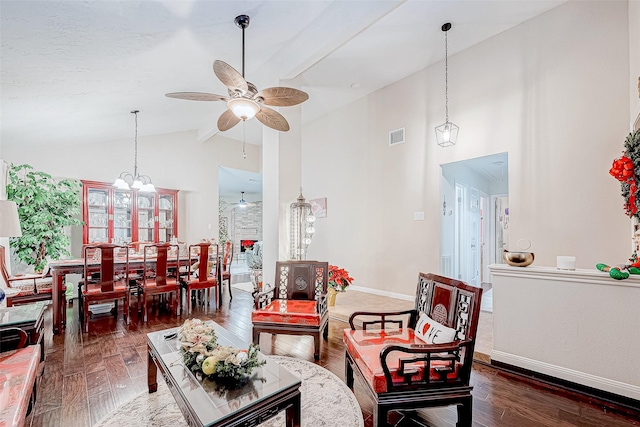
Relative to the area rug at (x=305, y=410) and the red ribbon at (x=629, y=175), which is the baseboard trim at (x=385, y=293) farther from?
the red ribbon at (x=629, y=175)

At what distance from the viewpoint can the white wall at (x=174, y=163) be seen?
532cm

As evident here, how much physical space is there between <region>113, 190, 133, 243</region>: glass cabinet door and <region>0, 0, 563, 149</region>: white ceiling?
4.41 feet

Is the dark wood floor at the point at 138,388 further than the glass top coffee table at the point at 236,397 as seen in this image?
Yes

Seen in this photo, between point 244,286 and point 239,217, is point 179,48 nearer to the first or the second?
point 244,286

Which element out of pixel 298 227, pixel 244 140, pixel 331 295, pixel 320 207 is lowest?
pixel 331 295

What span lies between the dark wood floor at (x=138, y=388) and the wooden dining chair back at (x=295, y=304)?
306 mm

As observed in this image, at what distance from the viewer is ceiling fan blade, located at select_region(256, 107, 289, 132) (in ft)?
9.79

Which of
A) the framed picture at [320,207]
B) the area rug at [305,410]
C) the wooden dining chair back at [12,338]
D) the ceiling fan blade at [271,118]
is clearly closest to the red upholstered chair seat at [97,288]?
the wooden dining chair back at [12,338]

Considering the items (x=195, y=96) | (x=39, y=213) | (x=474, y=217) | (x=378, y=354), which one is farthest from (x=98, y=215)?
(x=474, y=217)

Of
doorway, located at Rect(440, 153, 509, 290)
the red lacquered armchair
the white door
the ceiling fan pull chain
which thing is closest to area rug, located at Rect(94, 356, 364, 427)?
the red lacquered armchair

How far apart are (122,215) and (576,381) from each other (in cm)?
731

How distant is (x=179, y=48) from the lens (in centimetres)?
310

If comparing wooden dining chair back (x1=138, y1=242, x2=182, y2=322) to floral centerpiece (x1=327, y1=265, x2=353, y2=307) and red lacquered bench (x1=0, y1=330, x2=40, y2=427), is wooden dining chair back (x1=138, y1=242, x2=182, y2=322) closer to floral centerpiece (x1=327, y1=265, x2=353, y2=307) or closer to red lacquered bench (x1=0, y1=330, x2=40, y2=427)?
red lacquered bench (x1=0, y1=330, x2=40, y2=427)

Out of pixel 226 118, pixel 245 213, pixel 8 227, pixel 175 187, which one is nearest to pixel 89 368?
pixel 8 227
